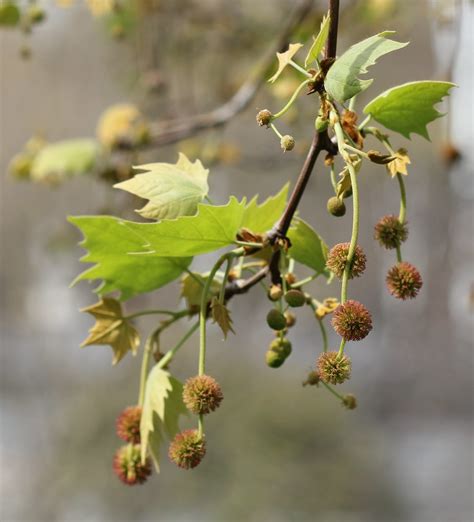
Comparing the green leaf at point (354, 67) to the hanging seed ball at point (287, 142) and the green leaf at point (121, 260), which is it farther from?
the green leaf at point (121, 260)

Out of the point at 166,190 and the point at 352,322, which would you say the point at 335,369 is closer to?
the point at 352,322

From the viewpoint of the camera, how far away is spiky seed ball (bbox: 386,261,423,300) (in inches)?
28.2

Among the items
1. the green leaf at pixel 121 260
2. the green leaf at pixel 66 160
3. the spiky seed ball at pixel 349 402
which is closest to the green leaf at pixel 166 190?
the green leaf at pixel 121 260

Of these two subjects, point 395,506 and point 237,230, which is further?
point 395,506

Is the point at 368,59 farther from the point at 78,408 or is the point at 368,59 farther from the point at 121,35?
the point at 78,408

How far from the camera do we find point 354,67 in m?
0.62

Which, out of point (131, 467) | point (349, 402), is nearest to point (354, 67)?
point (349, 402)

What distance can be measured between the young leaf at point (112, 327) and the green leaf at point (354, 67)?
390 mm

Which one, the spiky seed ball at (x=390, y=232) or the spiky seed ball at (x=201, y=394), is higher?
the spiky seed ball at (x=390, y=232)

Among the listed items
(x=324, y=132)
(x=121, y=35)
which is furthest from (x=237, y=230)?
(x=121, y=35)

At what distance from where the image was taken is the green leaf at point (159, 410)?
80 cm

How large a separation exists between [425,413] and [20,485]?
18.7ft

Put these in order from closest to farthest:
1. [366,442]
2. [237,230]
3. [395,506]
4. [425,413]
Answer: [237,230] → [395,506] → [366,442] → [425,413]

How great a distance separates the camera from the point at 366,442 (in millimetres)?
6422
